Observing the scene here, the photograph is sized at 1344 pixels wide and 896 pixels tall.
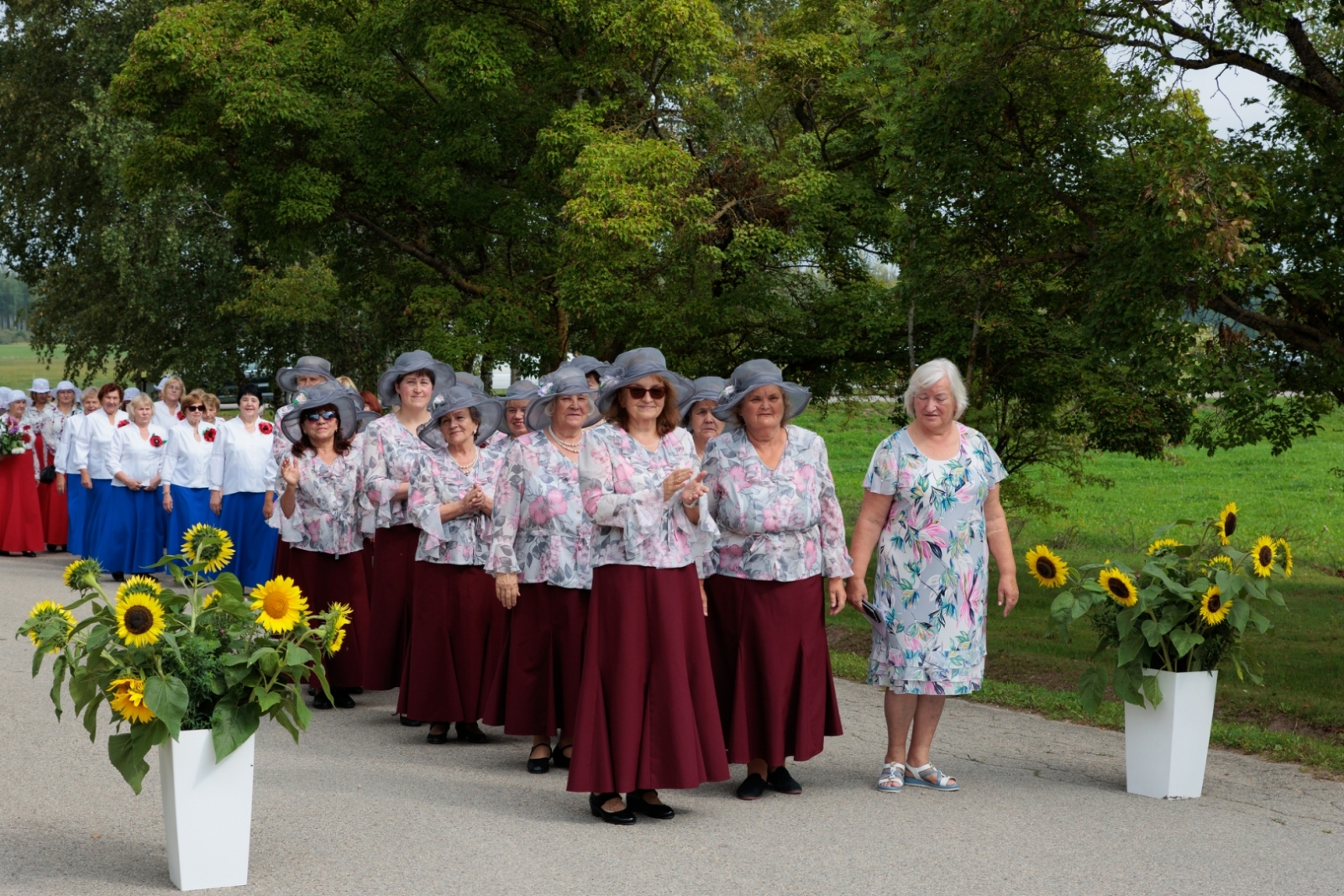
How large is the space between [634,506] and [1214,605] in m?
2.66

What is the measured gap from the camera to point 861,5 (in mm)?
17641

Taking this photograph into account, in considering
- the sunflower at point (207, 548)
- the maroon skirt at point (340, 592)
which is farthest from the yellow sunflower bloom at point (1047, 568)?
the maroon skirt at point (340, 592)

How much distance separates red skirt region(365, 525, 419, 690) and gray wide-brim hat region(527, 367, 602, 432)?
193 cm

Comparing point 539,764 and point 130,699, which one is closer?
point 130,699

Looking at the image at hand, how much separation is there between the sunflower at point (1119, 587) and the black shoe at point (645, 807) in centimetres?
227

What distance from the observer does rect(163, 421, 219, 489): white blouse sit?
15703 millimetres

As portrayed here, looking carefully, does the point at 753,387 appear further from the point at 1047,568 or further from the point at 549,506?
the point at 1047,568

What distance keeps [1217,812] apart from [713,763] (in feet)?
7.38

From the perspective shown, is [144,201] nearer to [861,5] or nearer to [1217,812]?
[861,5]

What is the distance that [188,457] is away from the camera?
15734 millimetres

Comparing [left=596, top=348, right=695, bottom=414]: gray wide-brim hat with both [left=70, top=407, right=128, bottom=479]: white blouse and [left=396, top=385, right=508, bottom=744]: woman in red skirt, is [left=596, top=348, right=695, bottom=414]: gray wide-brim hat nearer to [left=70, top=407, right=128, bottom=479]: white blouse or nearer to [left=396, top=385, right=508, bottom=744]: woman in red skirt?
[left=396, top=385, right=508, bottom=744]: woman in red skirt

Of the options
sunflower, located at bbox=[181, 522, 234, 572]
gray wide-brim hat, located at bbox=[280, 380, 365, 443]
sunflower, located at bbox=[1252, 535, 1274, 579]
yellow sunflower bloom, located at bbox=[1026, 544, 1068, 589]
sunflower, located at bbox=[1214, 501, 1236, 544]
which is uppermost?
gray wide-brim hat, located at bbox=[280, 380, 365, 443]

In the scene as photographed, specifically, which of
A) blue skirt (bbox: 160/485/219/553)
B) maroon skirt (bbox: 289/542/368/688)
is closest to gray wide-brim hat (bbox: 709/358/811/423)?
maroon skirt (bbox: 289/542/368/688)

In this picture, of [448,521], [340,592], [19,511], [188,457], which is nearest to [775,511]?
[448,521]
